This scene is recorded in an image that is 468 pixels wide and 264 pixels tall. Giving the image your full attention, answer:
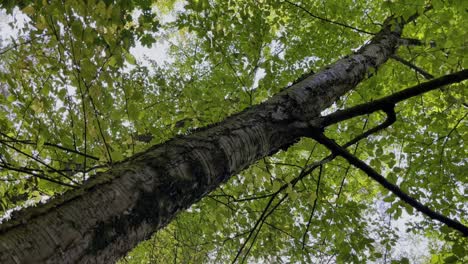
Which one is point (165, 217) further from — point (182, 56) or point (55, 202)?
point (182, 56)

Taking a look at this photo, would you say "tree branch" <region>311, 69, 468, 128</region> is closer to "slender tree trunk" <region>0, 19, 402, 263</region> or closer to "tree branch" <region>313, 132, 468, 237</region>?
"tree branch" <region>313, 132, 468, 237</region>

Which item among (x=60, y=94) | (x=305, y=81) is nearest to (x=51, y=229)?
(x=60, y=94)

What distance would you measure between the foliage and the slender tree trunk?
17.1 inches

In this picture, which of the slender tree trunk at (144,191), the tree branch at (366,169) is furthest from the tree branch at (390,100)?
the slender tree trunk at (144,191)

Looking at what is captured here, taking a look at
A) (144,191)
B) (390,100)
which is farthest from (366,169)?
(144,191)

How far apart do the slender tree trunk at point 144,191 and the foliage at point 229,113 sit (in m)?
0.43

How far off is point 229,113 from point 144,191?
90.5 inches

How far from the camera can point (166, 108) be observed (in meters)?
3.79

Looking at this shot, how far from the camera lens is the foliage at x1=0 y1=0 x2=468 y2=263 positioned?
6.73 feet

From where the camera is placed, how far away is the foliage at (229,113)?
2.05 metres

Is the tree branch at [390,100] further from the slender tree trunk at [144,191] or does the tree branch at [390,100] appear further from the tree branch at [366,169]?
the slender tree trunk at [144,191]

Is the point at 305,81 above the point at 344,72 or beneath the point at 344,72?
beneath

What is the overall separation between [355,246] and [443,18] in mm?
2024

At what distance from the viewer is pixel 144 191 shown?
3.92 feet
